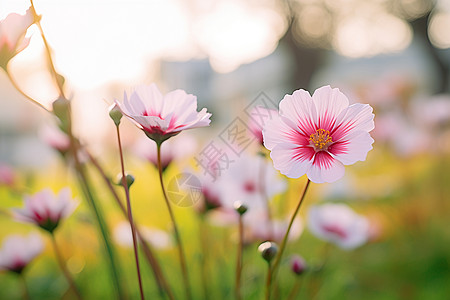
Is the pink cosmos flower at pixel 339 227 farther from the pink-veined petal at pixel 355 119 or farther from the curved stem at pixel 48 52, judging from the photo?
the curved stem at pixel 48 52

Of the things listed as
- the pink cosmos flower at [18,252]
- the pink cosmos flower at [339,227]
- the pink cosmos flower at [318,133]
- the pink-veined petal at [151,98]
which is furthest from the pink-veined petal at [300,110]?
the pink cosmos flower at [18,252]

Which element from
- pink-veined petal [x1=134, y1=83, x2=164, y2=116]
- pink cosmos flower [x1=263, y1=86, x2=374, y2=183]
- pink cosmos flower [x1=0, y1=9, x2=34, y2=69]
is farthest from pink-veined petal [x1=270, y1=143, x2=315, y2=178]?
pink cosmos flower [x1=0, y1=9, x2=34, y2=69]

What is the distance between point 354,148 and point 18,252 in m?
0.52

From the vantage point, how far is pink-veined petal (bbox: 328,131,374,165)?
14.5 inches

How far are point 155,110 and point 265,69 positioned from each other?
11563 mm

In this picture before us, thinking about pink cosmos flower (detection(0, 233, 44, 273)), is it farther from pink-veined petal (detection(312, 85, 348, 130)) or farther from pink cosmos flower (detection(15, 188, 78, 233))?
pink-veined petal (detection(312, 85, 348, 130))

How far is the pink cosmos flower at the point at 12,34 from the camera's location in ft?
1.33

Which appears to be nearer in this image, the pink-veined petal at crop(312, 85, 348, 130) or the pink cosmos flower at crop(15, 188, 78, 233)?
the pink-veined petal at crop(312, 85, 348, 130)

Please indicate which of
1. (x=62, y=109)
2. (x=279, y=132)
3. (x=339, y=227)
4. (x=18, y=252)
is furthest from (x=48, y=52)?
(x=339, y=227)

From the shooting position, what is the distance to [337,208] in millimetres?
842

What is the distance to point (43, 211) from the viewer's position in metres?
0.54

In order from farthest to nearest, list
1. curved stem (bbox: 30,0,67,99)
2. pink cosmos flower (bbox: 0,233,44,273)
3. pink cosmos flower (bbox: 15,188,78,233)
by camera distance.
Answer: pink cosmos flower (bbox: 0,233,44,273), pink cosmos flower (bbox: 15,188,78,233), curved stem (bbox: 30,0,67,99)

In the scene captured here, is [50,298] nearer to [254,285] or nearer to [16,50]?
[254,285]

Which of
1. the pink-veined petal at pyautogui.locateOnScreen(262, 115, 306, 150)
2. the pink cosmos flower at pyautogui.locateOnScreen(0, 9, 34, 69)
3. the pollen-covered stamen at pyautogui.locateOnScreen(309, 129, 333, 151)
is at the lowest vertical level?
the pink cosmos flower at pyautogui.locateOnScreen(0, 9, 34, 69)
